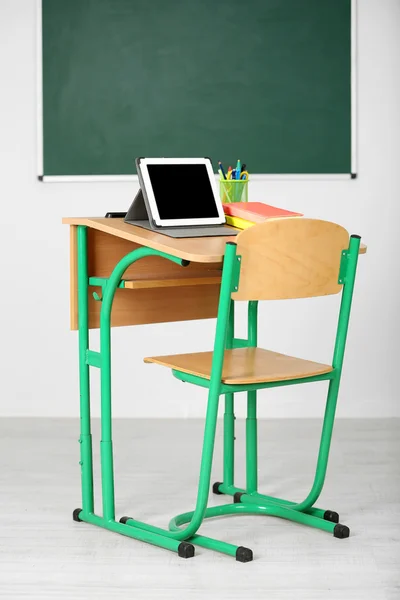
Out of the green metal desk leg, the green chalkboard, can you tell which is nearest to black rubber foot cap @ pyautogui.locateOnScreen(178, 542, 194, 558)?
the green metal desk leg

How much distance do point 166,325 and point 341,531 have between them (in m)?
1.87

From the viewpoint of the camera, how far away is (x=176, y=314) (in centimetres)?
307

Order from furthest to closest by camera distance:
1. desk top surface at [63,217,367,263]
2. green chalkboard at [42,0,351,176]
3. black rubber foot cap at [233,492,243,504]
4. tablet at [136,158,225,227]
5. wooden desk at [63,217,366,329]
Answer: green chalkboard at [42,0,351,176], black rubber foot cap at [233,492,243,504], tablet at [136,158,225,227], wooden desk at [63,217,366,329], desk top surface at [63,217,367,263]

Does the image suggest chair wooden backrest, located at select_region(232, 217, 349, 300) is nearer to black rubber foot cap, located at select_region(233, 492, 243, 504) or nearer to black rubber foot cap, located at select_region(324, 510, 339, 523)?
black rubber foot cap, located at select_region(324, 510, 339, 523)

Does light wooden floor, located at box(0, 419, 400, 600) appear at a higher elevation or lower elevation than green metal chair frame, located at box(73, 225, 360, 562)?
lower

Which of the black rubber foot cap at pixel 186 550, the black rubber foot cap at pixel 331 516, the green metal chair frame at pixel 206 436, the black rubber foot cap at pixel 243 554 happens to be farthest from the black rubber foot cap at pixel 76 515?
the black rubber foot cap at pixel 331 516

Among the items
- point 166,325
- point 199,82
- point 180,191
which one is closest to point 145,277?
point 180,191

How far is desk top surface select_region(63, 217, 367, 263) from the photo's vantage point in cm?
229

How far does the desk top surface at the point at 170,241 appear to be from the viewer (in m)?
2.29

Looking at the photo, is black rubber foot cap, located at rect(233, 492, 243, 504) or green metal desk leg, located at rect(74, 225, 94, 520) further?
black rubber foot cap, located at rect(233, 492, 243, 504)

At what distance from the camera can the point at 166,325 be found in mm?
4359

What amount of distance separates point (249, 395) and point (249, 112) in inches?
66.2

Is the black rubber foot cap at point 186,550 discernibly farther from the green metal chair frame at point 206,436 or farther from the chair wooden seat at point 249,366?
the chair wooden seat at point 249,366

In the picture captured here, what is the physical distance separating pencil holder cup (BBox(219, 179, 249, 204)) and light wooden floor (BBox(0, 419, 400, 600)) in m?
0.97
